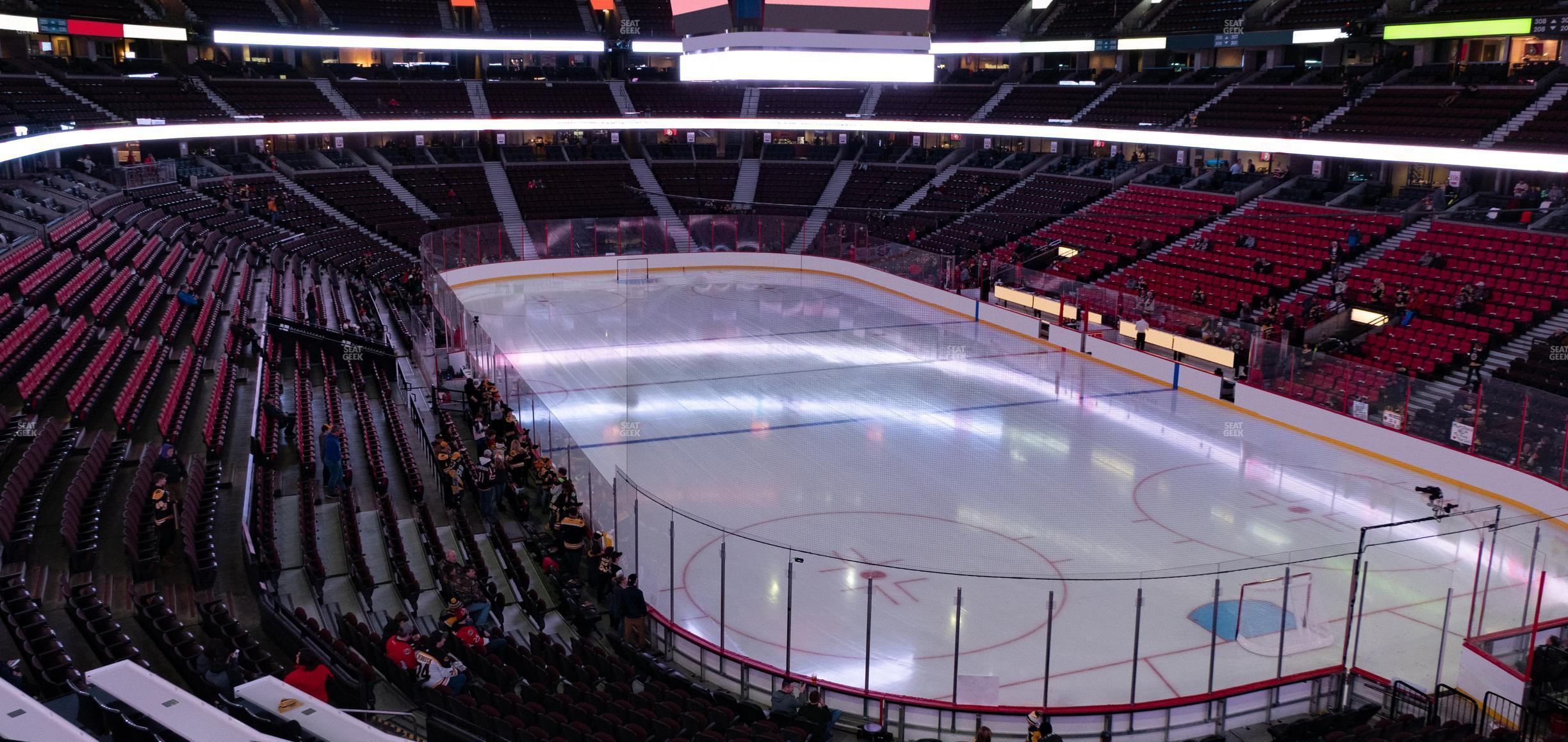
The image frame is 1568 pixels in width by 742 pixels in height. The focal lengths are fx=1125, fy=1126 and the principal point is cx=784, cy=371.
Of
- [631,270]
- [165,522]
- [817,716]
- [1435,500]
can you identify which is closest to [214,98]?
[631,270]

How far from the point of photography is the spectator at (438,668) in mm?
8141

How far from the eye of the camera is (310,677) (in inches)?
295

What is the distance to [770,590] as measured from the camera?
38.1ft

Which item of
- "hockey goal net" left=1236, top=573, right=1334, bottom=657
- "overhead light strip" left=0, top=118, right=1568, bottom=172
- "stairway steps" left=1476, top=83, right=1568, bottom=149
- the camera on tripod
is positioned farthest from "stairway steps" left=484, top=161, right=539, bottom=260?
"hockey goal net" left=1236, top=573, right=1334, bottom=657

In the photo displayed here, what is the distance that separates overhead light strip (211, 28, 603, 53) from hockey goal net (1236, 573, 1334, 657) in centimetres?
3928

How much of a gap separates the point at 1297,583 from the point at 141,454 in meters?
11.2

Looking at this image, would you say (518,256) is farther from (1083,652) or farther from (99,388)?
(1083,652)

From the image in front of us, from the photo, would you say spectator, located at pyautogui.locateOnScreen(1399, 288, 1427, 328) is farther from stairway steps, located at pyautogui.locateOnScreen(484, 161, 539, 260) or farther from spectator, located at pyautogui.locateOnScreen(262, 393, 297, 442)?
stairway steps, located at pyautogui.locateOnScreen(484, 161, 539, 260)

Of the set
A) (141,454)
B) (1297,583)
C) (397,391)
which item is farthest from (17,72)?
(1297,583)

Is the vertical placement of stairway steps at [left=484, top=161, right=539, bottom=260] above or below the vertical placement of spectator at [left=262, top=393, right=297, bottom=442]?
above

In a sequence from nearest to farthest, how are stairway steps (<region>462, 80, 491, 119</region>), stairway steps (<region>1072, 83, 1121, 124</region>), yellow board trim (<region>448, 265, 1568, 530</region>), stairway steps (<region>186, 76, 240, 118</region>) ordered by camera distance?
yellow board trim (<region>448, 265, 1568, 530</region>)
stairway steps (<region>186, 76, 240, 118</region>)
stairway steps (<region>1072, 83, 1121, 124</region>)
stairway steps (<region>462, 80, 491, 119</region>)

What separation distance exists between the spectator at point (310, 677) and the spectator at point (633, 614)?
3082mm

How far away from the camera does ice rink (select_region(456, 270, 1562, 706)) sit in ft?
33.0

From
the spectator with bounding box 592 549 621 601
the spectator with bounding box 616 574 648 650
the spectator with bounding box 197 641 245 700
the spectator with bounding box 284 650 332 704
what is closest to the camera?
the spectator with bounding box 197 641 245 700
